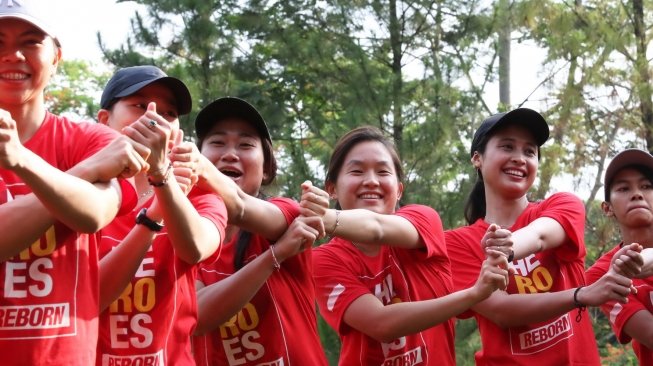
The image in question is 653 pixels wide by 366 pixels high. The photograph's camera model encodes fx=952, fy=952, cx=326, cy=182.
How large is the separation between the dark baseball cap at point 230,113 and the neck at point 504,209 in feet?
4.70

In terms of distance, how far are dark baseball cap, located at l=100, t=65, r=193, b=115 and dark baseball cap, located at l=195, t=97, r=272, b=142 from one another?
0.35 metres

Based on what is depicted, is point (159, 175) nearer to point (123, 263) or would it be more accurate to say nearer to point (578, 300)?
point (123, 263)

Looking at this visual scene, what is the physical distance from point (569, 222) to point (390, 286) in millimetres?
991

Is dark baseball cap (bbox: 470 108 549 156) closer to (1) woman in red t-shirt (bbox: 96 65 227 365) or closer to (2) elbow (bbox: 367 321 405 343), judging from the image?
(2) elbow (bbox: 367 321 405 343)

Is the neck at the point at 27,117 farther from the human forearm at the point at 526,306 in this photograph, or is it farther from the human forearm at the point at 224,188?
the human forearm at the point at 526,306

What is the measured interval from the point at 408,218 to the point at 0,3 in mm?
2208

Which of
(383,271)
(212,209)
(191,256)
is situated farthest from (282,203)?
(191,256)

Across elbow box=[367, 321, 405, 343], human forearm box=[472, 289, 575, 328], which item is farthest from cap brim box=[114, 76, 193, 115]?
human forearm box=[472, 289, 575, 328]

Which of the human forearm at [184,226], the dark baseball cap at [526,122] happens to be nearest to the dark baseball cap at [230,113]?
the human forearm at [184,226]

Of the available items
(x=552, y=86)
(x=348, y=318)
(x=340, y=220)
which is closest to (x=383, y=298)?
(x=348, y=318)

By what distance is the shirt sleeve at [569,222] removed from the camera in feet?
15.7

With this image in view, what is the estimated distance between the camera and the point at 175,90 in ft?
12.8

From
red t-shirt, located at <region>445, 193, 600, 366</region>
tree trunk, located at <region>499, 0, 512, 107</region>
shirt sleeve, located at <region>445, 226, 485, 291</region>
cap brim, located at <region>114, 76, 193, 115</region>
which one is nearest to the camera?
cap brim, located at <region>114, 76, 193, 115</region>

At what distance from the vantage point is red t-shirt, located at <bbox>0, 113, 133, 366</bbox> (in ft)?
9.59
